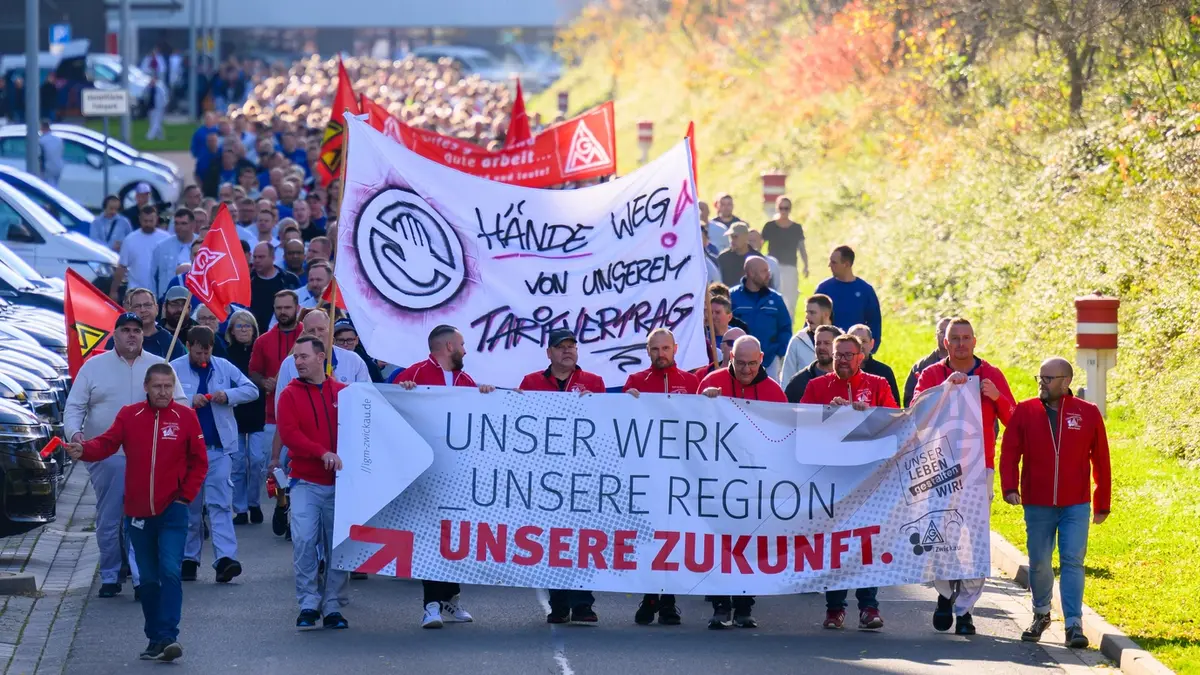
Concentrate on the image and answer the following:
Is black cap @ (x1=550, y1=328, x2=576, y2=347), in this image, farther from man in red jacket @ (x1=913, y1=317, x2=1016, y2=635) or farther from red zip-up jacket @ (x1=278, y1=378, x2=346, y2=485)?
man in red jacket @ (x1=913, y1=317, x2=1016, y2=635)

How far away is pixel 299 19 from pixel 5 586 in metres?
78.7

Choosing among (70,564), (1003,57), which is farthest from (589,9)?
(70,564)

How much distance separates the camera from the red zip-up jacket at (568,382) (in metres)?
11.6

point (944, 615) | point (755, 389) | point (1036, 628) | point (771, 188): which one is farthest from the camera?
point (771, 188)

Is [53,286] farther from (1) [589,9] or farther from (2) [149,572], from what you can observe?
(1) [589,9]

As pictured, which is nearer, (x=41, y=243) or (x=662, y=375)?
(x=662, y=375)

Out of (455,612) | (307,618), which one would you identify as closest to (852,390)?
(455,612)

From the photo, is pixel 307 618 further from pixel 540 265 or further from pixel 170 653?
pixel 540 265

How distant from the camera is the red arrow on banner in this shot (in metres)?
11.0

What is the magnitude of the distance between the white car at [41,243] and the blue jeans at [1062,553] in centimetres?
1414

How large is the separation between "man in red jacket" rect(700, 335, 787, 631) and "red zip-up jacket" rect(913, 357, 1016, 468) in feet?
2.95

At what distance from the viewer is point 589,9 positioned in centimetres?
6588

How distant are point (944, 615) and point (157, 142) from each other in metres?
42.3

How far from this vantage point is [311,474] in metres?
11.0
